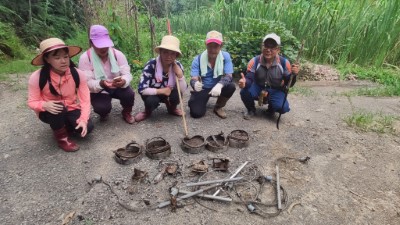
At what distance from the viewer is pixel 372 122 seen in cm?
410

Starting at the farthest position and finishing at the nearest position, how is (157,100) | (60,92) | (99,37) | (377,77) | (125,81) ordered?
(377,77) → (157,100) → (125,81) → (99,37) → (60,92)

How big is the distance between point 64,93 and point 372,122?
405cm

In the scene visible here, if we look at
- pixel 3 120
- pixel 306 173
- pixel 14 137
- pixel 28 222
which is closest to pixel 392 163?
pixel 306 173

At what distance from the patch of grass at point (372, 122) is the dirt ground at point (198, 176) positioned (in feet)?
0.39

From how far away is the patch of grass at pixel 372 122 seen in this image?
3918mm

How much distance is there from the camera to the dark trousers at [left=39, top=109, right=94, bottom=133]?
10.2 feet

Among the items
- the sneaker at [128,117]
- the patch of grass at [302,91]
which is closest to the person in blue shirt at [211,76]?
the sneaker at [128,117]

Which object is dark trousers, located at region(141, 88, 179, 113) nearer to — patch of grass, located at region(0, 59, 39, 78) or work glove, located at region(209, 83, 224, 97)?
work glove, located at region(209, 83, 224, 97)

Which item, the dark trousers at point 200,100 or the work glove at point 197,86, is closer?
the work glove at point 197,86

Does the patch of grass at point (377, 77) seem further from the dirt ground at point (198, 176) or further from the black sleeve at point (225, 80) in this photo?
the black sleeve at point (225, 80)

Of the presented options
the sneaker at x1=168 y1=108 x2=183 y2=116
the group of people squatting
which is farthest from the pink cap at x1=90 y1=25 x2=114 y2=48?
the sneaker at x1=168 y1=108 x2=183 y2=116

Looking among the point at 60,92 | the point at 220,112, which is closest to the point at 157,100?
the point at 220,112

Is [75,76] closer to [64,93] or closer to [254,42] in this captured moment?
[64,93]

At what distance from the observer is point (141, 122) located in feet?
13.1
